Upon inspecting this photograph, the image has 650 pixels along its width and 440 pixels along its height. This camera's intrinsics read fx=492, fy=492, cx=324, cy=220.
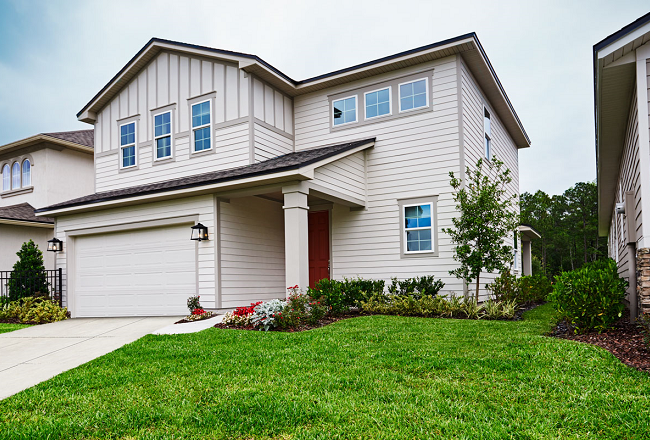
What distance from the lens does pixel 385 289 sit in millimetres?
12297

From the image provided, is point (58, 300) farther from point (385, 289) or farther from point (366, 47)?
point (366, 47)

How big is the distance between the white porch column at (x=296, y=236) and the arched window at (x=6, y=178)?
16130 millimetres

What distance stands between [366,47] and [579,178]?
36367mm

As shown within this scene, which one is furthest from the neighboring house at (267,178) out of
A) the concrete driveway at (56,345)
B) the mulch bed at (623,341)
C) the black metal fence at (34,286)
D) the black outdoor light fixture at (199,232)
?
the mulch bed at (623,341)

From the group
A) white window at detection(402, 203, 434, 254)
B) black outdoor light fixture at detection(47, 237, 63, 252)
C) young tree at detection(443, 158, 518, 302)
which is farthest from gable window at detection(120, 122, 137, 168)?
young tree at detection(443, 158, 518, 302)

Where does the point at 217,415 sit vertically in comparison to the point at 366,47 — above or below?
below

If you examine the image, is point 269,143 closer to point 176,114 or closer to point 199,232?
point 176,114

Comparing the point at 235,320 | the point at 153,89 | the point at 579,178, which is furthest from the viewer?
the point at 579,178

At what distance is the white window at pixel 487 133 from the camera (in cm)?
1452

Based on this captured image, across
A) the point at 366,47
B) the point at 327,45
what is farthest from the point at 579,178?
the point at 327,45

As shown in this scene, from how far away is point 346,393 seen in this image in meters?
4.82

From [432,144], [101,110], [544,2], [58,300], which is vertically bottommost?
[58,300]

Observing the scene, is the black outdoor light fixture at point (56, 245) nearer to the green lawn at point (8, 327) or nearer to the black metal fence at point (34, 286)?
the black metal fence at point (34, 286)

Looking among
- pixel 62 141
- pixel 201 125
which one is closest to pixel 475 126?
pixel 201 125
